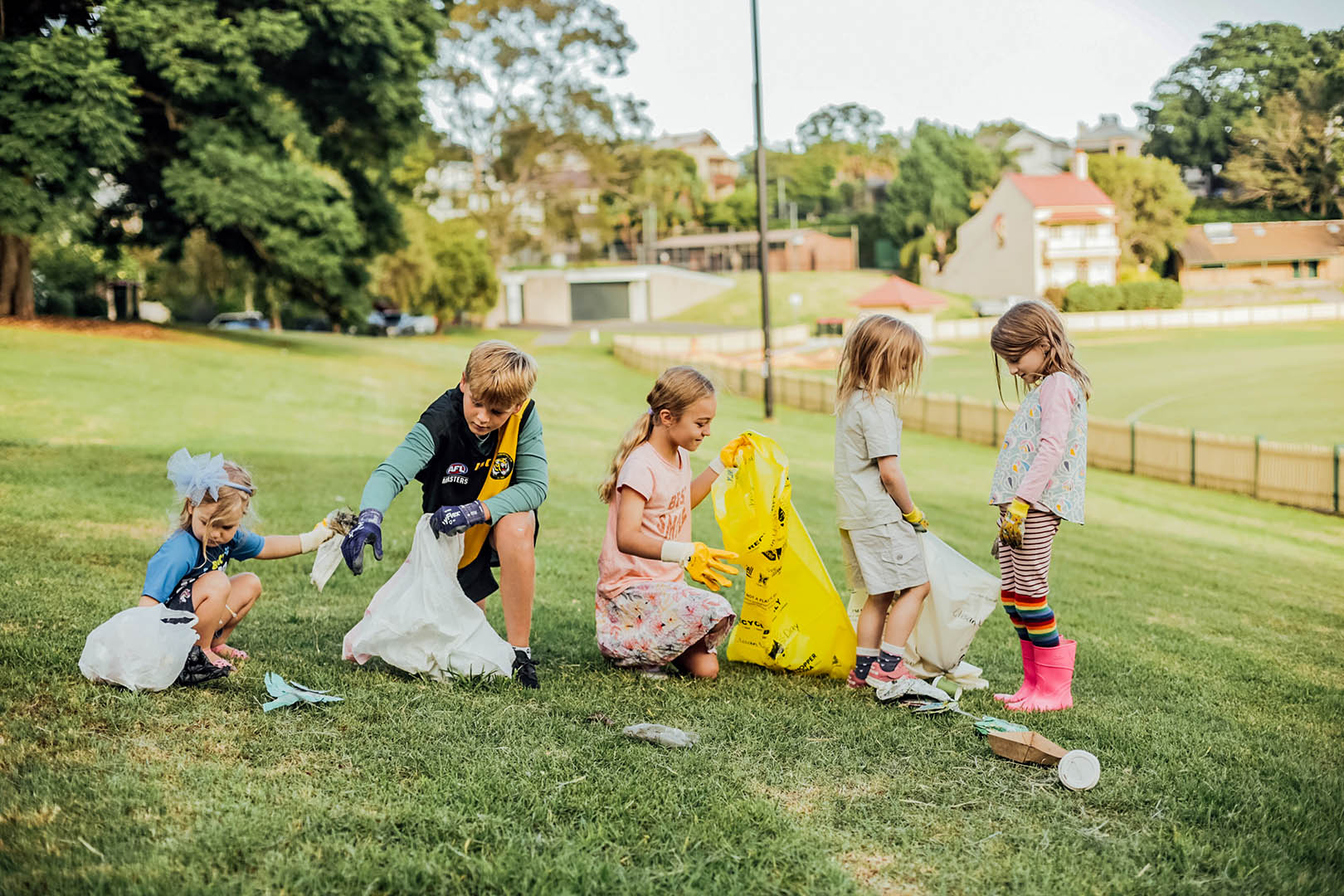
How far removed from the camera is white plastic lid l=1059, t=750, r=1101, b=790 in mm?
3262

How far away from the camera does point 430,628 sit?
13.4 feet

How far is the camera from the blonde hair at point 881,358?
4375 millimetres

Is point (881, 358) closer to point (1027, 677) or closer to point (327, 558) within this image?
point (1027, 677)

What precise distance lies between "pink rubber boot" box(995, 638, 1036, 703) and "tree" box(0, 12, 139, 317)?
1928 cm

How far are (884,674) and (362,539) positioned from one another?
2.10 m

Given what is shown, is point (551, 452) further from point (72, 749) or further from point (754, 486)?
point (72, 749)

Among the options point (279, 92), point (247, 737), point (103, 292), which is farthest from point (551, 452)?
point (103, 292)

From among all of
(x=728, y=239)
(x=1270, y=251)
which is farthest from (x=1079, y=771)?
(x=728, y=239)

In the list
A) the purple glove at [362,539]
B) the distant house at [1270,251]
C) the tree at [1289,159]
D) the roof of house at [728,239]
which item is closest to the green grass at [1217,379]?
the distant house at [1270,251]

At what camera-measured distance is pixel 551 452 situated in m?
14.4

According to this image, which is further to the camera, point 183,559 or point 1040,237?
point 1040,237

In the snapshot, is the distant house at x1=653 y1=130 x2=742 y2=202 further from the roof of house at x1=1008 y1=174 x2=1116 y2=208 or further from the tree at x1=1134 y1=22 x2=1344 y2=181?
the tree at x1=1134 y1=22 x2=1344 y2=181

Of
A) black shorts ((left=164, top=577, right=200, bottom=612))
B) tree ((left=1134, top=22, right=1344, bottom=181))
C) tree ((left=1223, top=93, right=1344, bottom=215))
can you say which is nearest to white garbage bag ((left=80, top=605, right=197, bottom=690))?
black shorts ((left=164, top=577, right=200, bottom=612))

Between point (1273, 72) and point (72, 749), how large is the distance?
54.7 ft
